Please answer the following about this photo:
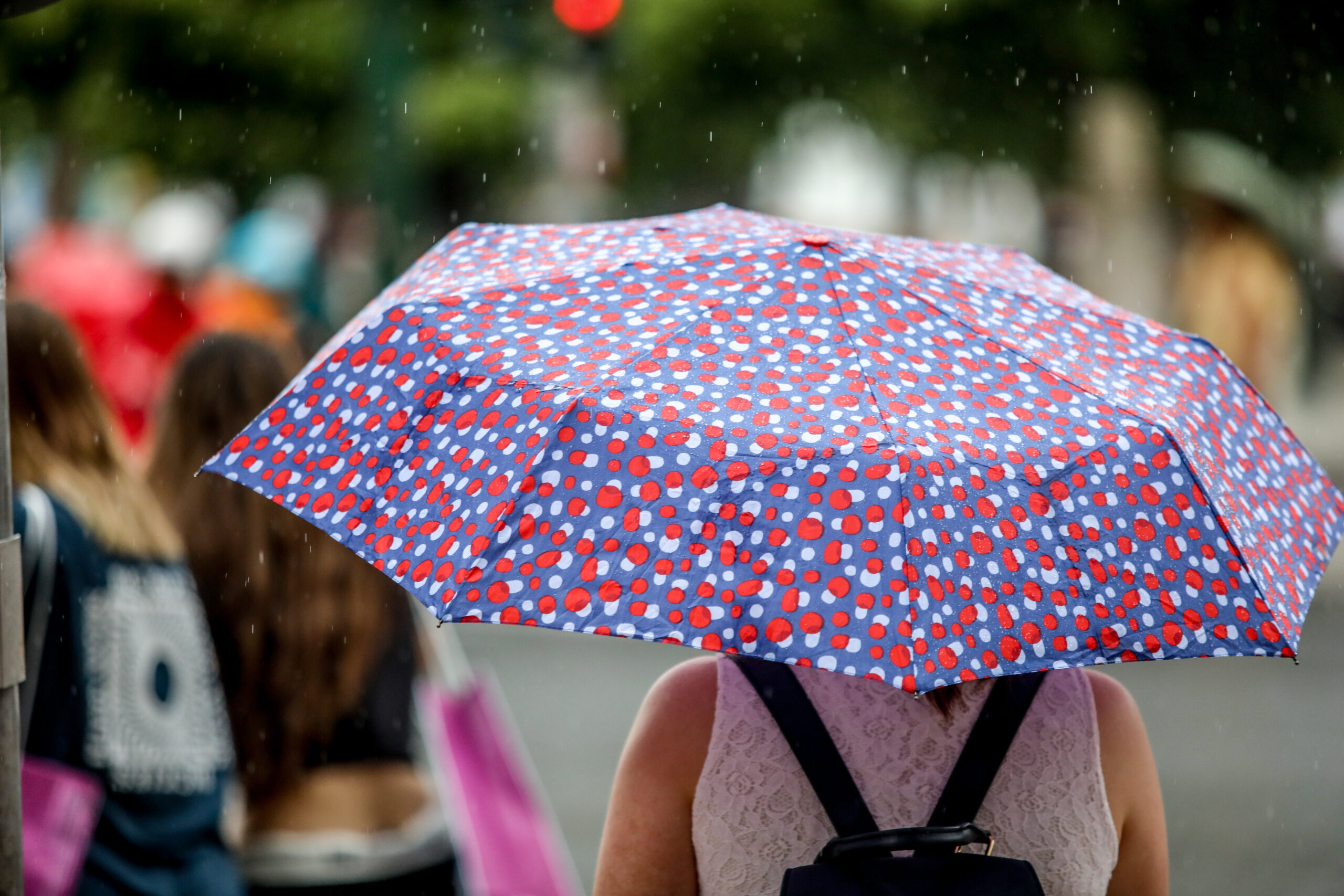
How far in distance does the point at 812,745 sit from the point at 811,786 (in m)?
0.06

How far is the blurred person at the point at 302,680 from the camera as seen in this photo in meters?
3.94

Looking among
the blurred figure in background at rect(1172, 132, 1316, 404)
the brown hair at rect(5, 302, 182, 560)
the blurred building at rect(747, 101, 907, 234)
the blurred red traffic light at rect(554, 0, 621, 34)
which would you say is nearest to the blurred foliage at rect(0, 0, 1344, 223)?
the blurred red traffic light at rect(554, 0, 621, 34)

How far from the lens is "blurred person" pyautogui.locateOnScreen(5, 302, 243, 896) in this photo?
3.20 meters

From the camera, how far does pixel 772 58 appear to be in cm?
1894

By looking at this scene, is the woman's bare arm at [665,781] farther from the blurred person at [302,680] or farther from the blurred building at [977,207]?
the blurred building at [977,207]

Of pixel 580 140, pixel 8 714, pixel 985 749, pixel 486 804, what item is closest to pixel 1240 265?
pixel 580 140

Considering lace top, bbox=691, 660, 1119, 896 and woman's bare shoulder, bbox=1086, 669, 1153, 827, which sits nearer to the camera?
lace top, bbox=691, 660, 1119, 896

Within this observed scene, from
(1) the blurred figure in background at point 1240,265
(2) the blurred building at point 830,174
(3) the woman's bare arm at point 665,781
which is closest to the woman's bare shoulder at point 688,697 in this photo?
(3) the woman's bare arm at point 665,781

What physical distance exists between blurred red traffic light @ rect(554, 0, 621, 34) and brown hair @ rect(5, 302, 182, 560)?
40.4ft

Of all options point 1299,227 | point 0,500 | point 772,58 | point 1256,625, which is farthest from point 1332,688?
point 772,58

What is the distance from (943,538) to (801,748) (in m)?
0.38

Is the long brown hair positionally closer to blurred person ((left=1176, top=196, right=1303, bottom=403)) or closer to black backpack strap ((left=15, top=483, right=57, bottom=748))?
black backpack strap ((left=15, top=483, right=57, bottom=748))

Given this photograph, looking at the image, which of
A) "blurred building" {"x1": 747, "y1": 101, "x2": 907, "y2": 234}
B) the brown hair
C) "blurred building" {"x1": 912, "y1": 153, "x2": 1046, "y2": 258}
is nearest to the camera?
the brown hair

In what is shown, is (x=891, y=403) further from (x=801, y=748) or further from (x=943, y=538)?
(x=801, y=748)
